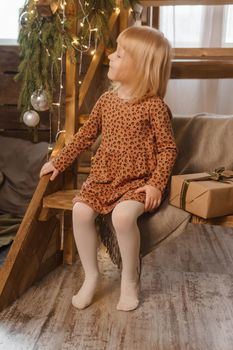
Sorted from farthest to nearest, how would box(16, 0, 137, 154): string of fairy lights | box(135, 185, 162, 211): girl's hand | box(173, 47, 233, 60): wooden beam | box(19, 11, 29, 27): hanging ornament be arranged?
box(173, 47, 233, 60): wooden beam
box(19, 11, 29, 27): hanging ornament
box(16, 0, 137, 154): string of fairy lights
box(135, 185, 162, 211): girl's hand

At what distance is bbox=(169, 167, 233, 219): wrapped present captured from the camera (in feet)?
4.17

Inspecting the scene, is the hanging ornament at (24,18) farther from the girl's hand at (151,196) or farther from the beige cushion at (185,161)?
the girl's hand at (151,196)

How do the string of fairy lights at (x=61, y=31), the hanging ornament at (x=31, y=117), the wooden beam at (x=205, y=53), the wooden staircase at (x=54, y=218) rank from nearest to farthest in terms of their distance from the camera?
the wooden staircase at (x=54, y=218) < the string of fairy lights at (x=61, y=31) < the wooden beam at (x=205, y=53) < the hanging ornament at (x=31, y=117)

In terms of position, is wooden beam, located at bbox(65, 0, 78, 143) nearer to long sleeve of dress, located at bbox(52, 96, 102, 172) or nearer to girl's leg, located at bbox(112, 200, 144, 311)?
long sleeve of dress, located at bbox(52, 96, 102, 172)

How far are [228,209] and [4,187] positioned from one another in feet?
4.43

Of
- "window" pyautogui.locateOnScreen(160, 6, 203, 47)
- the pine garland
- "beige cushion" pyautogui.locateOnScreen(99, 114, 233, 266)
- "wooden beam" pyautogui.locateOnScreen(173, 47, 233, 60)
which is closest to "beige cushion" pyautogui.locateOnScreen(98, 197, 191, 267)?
"beige cushion" pyautogui.locateOnScreen(99, 114, 233, 266)

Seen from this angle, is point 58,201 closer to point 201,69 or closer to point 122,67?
point 122,67

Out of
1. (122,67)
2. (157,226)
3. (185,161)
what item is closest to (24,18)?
(122,67)

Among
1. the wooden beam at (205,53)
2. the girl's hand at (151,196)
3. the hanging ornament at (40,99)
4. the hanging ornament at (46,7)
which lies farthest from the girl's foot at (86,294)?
the wooden beam at (205,53)

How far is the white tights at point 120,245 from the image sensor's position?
136cm

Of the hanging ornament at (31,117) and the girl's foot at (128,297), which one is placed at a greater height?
the hanging ornament at (31,117)

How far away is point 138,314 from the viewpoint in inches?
56.5

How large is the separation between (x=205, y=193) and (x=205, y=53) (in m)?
0.88

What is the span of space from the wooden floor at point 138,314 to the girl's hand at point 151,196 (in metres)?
0.37
